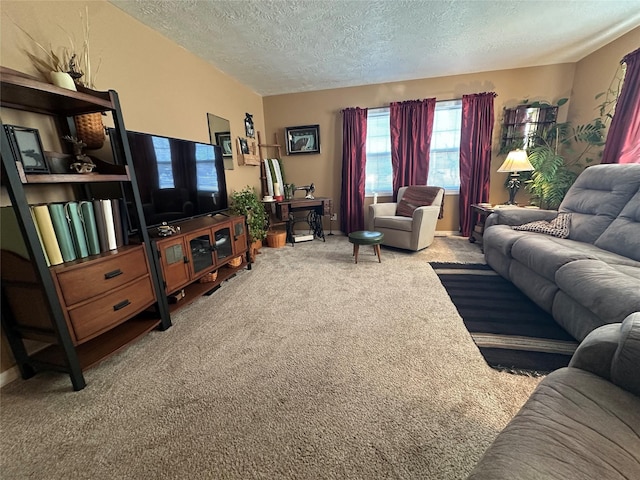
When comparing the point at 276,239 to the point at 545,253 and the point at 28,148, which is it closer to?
the point at 28,148

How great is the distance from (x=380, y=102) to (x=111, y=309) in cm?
411

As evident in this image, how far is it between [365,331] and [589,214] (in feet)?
7.10

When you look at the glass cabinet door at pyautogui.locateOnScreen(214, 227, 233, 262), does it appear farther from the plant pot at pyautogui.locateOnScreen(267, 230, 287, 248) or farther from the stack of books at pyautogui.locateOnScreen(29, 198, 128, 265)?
the plant pot at pyautogui.locateOnScreen(267, 230, 287, 248)

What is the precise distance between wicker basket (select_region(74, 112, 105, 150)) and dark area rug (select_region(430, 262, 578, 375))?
270 centimetres

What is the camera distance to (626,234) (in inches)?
69.7

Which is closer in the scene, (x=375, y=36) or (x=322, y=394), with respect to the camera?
(x=322, y=394)

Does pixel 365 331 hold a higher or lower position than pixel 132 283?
lower

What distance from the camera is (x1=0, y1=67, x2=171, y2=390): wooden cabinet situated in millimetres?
1158

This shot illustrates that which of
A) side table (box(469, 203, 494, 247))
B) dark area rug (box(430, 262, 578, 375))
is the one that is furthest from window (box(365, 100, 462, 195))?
dark area rug (box(430, 262, 578, 375))

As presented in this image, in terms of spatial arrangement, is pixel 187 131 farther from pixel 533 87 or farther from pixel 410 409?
pixel 533 87

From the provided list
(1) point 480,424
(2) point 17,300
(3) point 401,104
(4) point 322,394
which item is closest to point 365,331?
(4) point 322,394

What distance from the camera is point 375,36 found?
2.54m

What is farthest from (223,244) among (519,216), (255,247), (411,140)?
(411,140)

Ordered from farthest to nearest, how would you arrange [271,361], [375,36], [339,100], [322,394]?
[339,100], [375,36], [271,361], [322,394]
